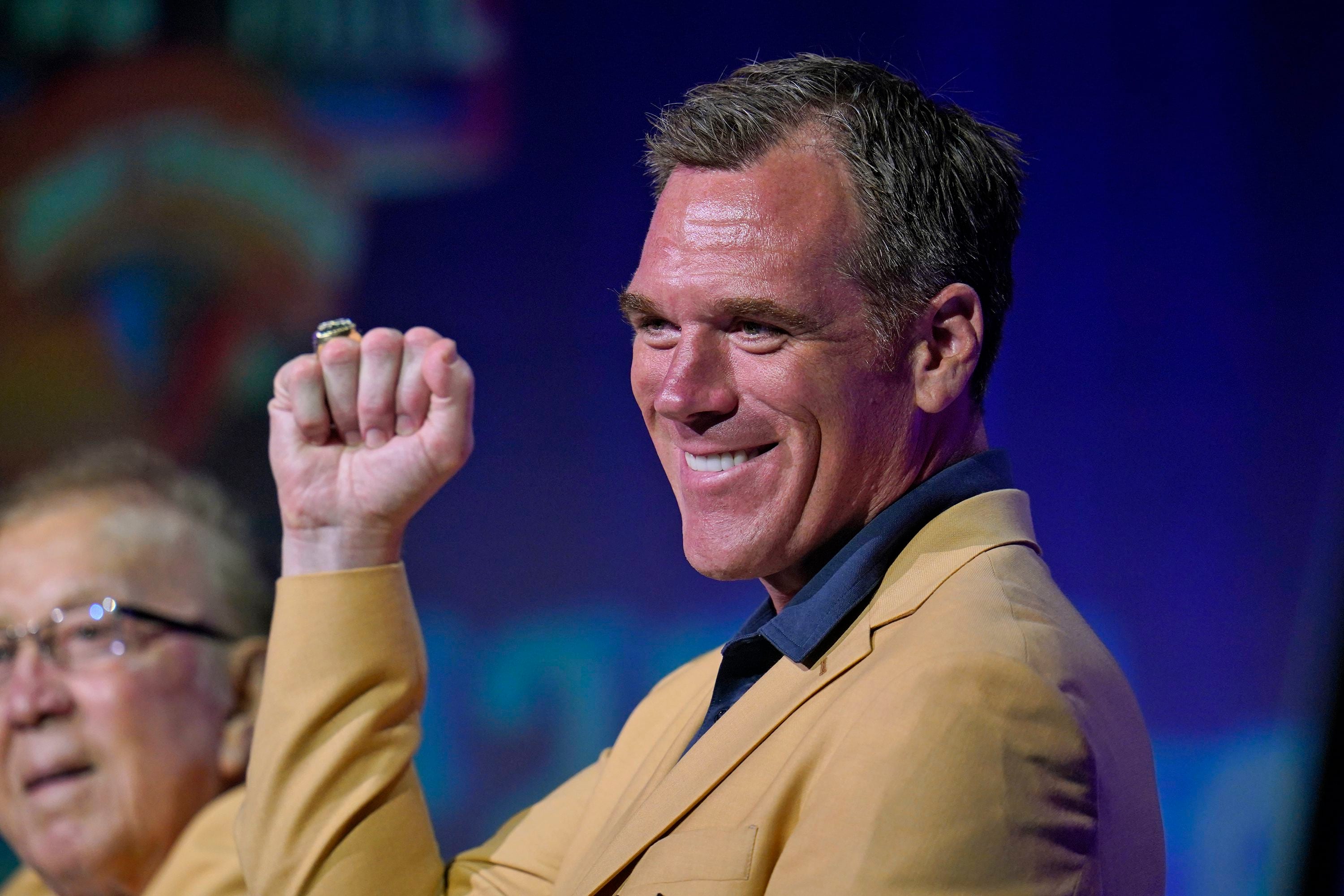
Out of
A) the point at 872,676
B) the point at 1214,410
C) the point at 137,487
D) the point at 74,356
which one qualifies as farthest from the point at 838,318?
the point at 74,356

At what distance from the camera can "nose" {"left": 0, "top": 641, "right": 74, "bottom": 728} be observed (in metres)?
2.21

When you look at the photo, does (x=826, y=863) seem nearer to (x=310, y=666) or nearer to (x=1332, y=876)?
(x=1332, y=876)

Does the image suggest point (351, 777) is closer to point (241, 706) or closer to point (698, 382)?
point (698, 382)

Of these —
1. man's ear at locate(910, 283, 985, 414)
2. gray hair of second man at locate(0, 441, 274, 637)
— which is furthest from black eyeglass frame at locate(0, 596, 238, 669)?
man's ear at locate(910, 283, 985, 414)

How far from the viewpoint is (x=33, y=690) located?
87.4 inches

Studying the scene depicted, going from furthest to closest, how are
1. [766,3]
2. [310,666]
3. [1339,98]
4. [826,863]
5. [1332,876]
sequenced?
[766,3] < [1339,98] < [310,666] < [826,863] < [1332,876]

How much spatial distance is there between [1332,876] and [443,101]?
2.19 meters

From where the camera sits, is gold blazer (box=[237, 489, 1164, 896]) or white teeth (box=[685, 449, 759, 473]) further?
white teeth (box=[685, 449, 759, 473])

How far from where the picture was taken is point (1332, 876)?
67 centimetres

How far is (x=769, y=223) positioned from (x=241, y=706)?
5.00 ft

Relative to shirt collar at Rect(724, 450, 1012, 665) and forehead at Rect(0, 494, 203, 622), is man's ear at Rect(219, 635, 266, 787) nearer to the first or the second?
forehead at Rect(0, 494, 203, 622)

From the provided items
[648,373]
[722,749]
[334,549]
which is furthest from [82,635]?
[722,749]

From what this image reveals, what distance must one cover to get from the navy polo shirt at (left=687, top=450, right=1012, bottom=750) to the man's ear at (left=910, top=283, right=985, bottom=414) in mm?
77

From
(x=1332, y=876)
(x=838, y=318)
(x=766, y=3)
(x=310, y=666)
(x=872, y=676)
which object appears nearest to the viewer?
(x=1332, y=876)
